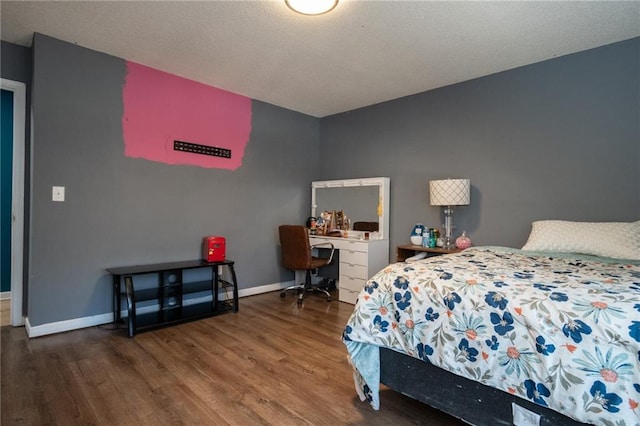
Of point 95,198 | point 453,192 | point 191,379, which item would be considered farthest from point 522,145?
point 95,198

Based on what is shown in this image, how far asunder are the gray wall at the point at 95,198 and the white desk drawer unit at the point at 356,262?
1.23 m

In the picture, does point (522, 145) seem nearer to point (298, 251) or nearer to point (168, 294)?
point (298, 251)

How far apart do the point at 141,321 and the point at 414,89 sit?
367cm

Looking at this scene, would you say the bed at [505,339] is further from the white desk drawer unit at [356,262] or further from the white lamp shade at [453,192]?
the white desk drawer unit at [356,262]

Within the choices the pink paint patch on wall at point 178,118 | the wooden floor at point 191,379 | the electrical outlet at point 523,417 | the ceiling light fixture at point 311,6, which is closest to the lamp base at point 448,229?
the wooden floor at point 191,379

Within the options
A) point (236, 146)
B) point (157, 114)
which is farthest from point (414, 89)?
point (157, 114)

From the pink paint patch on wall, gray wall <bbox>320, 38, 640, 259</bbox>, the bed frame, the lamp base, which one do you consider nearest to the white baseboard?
the pink paint patch on wall

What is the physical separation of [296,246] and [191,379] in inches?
76.8

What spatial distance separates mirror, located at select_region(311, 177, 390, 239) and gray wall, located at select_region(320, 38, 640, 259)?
5.6 inches

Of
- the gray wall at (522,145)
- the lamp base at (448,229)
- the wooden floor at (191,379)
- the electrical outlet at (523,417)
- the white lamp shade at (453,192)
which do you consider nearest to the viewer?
the electrical outlet at (523,417)

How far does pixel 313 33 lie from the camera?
254 centimetres

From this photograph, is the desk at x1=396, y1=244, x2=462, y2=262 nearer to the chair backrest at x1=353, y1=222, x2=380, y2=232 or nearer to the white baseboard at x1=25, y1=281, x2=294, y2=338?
the chair backrest at x1=353, y1=222, x2=380, y2=232

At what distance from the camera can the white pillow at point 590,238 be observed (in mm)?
2242

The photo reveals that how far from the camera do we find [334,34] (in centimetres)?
254
